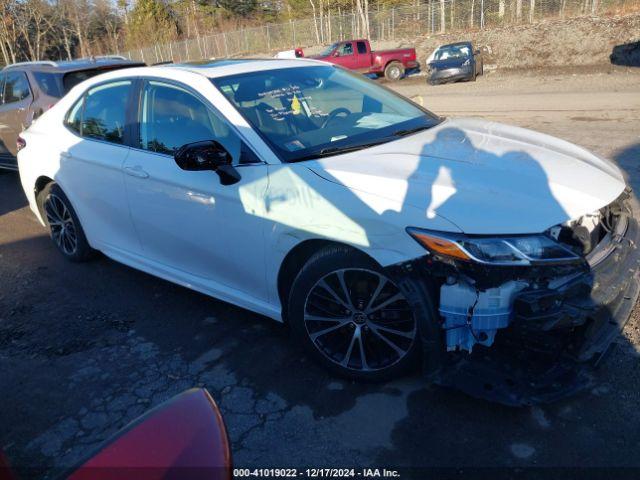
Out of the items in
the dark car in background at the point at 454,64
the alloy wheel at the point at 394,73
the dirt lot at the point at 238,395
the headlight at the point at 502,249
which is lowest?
the alloy wheel at the point at 394,73

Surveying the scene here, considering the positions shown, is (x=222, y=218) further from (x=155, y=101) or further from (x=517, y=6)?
(x=517, y=6)

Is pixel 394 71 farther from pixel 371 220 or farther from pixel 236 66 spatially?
pixel 371 220

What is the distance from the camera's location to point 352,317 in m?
2.92

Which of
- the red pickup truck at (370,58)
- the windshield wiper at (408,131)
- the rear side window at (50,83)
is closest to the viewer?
the windshield wiper at (408,131)

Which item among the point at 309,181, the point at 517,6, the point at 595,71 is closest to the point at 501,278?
the point at 309,181

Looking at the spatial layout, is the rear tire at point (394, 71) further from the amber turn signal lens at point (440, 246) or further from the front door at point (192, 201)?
the amber turn signal lens at point (440, 246)

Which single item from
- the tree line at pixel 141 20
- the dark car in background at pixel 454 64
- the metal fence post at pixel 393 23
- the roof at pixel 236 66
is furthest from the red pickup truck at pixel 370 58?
the roof at pixel 236 66

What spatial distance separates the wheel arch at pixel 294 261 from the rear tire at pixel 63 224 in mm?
2493

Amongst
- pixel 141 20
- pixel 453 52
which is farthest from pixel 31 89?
pixel 141 20

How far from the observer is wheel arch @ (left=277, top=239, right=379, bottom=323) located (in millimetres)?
2879

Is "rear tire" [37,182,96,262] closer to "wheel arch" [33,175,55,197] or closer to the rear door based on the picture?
"wheel arch" [33,175,55,197]

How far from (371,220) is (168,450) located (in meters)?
1.58

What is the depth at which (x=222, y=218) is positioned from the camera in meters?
3.25

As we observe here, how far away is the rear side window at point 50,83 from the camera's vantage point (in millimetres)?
7418
